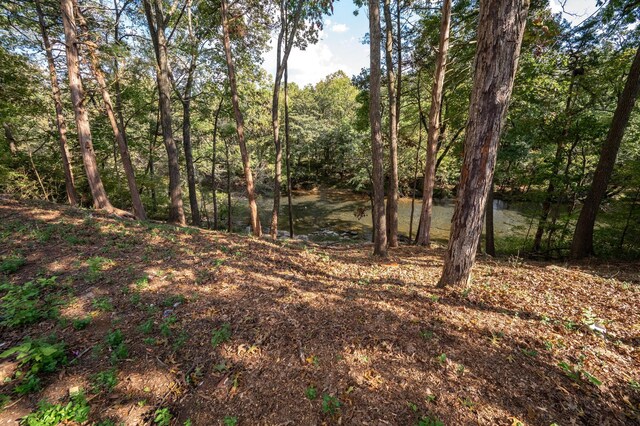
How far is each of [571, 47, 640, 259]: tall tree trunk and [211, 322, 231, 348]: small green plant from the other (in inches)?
355

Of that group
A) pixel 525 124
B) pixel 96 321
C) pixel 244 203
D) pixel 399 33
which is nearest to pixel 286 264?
pixel 96 321

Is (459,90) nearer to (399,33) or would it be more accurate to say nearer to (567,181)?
(399,33)

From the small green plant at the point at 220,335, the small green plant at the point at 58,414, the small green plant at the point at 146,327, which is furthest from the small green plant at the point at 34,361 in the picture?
the small green plant at the point at 220,335

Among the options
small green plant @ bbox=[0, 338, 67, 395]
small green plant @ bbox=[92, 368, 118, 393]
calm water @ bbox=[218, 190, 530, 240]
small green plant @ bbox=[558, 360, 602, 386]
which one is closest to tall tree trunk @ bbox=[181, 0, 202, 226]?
calm water @ bbox=[218, 190, 530, 240]

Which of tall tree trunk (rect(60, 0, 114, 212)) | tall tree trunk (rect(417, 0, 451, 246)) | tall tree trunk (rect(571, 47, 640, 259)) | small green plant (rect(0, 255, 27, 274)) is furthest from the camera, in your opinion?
tall tree trunk (rect(60, 0, 114, 212))

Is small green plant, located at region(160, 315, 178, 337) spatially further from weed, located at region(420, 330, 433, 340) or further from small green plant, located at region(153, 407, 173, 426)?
weed, located at region(420, 330, 433, 340)

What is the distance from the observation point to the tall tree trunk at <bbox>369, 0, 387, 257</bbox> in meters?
5.48

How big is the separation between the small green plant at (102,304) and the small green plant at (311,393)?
9.64 feet

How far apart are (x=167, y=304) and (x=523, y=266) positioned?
7342 mm

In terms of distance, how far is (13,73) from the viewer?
9383 mm

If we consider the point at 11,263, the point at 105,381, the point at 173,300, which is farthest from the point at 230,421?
the point at 11,263

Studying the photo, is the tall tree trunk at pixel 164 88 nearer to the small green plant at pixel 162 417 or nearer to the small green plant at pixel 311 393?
the small green plant at pixel 162 417

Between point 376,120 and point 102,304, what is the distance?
6.13 m

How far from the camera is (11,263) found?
4.20 metres
